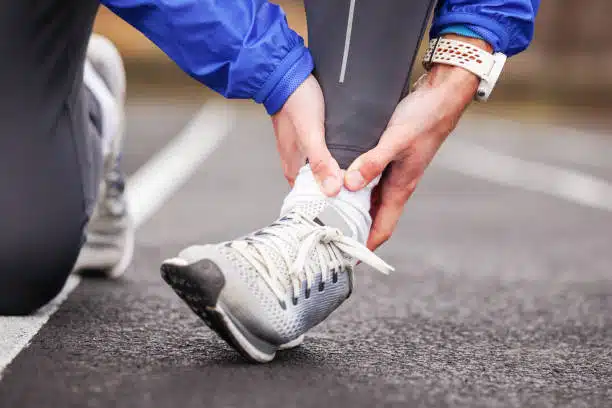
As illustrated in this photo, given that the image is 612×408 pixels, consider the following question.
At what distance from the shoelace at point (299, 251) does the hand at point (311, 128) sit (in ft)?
0.25

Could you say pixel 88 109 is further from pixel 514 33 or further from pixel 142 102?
pixel 142 102

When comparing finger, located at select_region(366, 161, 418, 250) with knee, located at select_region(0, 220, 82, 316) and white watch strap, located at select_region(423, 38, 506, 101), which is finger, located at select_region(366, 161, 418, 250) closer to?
white watch strap, located at select_region(423, 38, 506, 101)

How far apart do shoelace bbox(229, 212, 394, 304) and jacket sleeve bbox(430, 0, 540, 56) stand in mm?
411

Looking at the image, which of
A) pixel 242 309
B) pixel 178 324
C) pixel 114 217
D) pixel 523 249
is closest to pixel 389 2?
pixel 242 309

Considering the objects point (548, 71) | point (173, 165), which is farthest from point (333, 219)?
point (548, 71)

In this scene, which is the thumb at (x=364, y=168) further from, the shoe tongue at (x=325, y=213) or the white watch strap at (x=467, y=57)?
the white watch strap at (x=467, y=57)

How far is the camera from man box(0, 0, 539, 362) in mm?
1574

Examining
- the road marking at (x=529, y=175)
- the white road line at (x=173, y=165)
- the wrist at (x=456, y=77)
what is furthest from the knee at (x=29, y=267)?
the road marking at (x=529, y=175)

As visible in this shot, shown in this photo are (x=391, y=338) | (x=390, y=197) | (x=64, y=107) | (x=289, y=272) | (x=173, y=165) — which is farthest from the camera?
(x=173, y=165)

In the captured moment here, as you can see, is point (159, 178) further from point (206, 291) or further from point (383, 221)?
point (206, 291)

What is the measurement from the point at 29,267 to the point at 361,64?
0.76 metres

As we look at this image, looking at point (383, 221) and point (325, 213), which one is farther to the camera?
point (383, 221)

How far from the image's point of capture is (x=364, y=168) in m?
1.70

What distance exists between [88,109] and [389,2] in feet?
2.72
